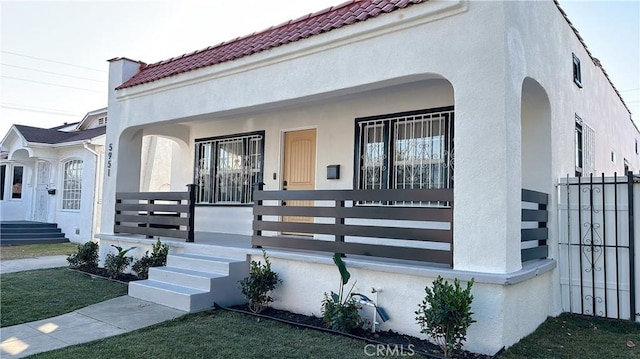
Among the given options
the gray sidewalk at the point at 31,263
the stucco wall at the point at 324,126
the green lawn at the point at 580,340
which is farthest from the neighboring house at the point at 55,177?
the green lawn at the point at 580,340

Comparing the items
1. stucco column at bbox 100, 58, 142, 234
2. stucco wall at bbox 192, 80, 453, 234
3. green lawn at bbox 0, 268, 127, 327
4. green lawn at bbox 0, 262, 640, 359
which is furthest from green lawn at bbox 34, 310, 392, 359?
stucco column at bbox 100, 58, 142, 234

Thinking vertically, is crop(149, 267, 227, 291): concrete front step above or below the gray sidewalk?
above

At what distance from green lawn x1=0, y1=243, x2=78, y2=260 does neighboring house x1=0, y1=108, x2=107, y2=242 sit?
0.94 m

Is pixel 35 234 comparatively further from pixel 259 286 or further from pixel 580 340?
pixel 580 340

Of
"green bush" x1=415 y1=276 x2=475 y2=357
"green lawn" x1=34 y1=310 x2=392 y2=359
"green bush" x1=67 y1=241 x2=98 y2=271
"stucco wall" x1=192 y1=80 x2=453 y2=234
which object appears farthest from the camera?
"green bush" x1=67 y1=241 x2=98 y2=271

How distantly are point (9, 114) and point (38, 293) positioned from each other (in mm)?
30781

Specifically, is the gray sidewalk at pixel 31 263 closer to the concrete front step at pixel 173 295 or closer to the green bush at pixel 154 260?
the green bush at pixel 154 260

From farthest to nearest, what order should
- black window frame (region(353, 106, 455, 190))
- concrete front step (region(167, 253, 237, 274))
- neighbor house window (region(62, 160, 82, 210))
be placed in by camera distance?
neighbor house window (region(62, 160, 82, 210)), black window frame (region(353, 106, 455, 190)), concrete front step (region(167, 253, 237, 274))

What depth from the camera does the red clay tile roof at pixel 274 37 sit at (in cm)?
555

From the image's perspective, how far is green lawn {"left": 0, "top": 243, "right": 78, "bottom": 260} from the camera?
456 inches

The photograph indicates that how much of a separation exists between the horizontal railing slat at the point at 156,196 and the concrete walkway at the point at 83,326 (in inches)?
76.2

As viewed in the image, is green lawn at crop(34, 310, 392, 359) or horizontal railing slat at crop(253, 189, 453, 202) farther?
horizontal railing slat at crop(253, 189, 453, 202)

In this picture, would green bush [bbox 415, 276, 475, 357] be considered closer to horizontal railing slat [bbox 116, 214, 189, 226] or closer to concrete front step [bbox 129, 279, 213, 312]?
concrete front step [bbox 129, 279, 213, 312]
